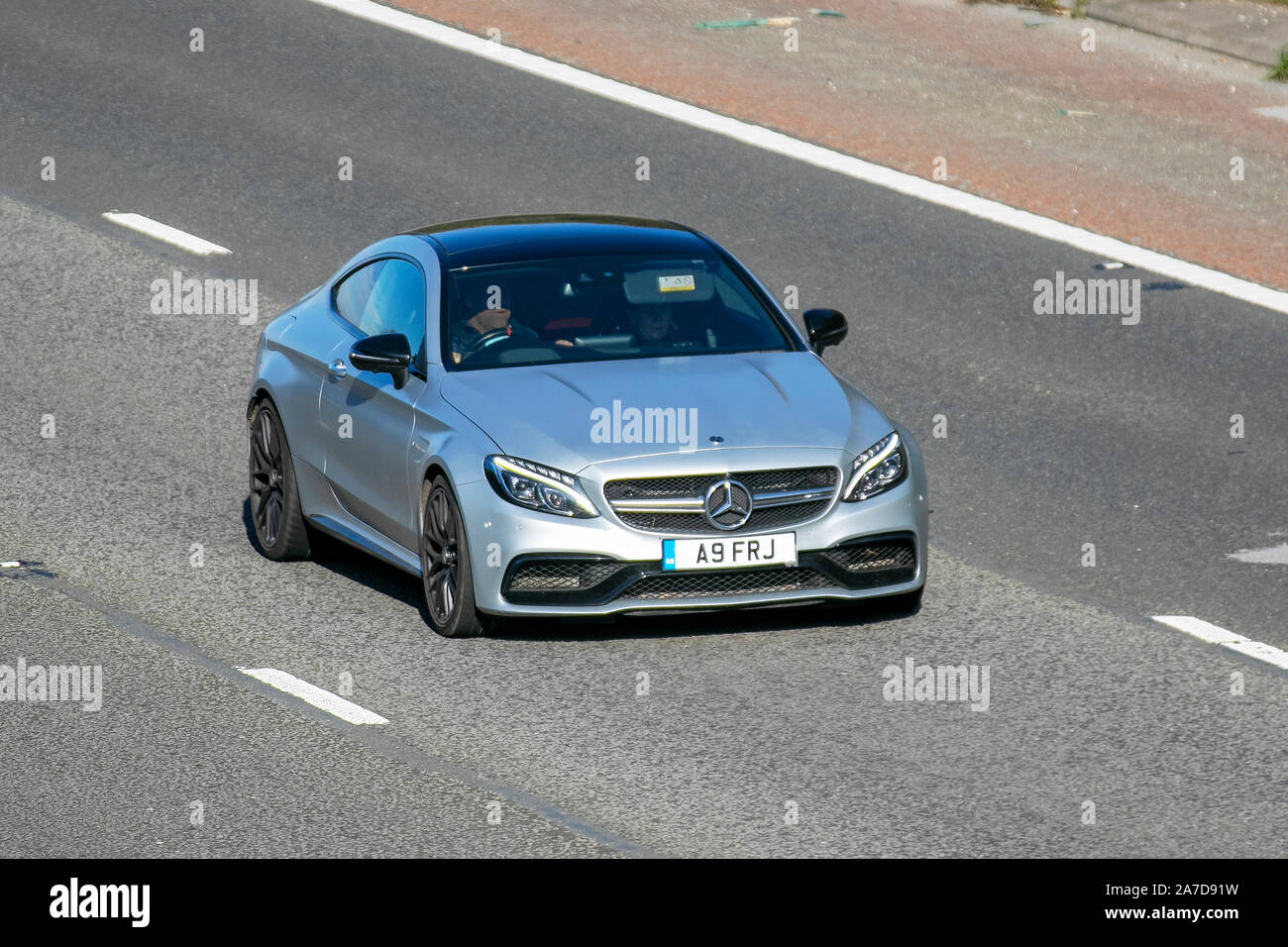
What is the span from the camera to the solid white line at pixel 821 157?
634 inches

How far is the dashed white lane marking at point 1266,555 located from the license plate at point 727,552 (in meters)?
2.73

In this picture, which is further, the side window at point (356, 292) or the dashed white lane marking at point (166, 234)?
the dashed white lane marking at point (166, 234)

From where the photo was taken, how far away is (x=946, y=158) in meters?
18.4

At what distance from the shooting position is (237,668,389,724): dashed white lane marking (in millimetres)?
8836

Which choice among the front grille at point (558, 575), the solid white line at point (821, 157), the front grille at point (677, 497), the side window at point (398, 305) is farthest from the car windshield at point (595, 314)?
the solid white line at point (821, 157)

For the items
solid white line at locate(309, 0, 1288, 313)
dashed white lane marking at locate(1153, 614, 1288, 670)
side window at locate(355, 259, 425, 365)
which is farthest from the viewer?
solid white line at locate(309, 0, 1288, 313)

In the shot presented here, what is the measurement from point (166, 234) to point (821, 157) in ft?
16.9

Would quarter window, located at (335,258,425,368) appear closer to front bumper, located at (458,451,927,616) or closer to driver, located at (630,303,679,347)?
driver, located at (630,303,679,347)

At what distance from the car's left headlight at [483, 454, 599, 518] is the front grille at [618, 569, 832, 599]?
365 millimetres

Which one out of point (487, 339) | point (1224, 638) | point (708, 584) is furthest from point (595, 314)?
point (1224, 638)

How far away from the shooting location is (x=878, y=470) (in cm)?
989

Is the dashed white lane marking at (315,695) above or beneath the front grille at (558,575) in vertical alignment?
beneath

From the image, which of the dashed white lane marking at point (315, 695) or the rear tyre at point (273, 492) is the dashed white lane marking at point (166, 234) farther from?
the dashed white lane marking at point (315, 695)

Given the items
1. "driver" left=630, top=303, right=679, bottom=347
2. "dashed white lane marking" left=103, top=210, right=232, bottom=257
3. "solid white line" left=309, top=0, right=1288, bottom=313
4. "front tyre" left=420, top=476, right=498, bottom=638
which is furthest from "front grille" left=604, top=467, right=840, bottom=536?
"dashed white lane marking" left=103, top=210, right=232, bottom=257
